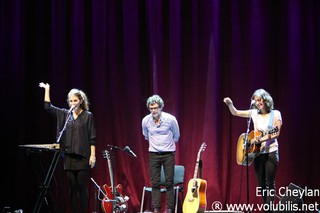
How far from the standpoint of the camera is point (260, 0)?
7.07 metres

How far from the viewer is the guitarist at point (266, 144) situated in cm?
525

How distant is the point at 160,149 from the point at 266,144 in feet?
4.62

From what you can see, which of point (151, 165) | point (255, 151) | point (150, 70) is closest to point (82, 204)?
point (151, 165)

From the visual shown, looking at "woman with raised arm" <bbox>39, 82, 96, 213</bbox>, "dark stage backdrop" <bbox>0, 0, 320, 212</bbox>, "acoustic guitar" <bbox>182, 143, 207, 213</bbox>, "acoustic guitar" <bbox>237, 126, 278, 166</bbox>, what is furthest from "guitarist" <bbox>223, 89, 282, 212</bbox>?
"woman with raised arm" <bbox>39, 82, 96, 213</bbox>

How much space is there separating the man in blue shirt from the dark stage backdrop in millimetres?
1075

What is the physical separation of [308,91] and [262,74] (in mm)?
735

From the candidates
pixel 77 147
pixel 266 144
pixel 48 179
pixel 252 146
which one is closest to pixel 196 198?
pixel 252 146

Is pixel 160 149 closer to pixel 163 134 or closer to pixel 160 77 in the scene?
pixel 163 134

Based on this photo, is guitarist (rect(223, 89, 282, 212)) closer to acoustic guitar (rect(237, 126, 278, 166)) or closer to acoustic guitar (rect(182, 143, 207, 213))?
acoustic guitar (rect(237, 126, 278, 166))

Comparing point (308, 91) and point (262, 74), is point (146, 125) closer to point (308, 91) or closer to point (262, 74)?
point (262, 74)

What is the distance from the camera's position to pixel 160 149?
5969 mm

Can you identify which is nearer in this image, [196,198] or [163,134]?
[163,134]

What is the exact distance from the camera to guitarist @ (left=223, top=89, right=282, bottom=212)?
525 cm

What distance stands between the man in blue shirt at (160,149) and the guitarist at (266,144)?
1.15m
